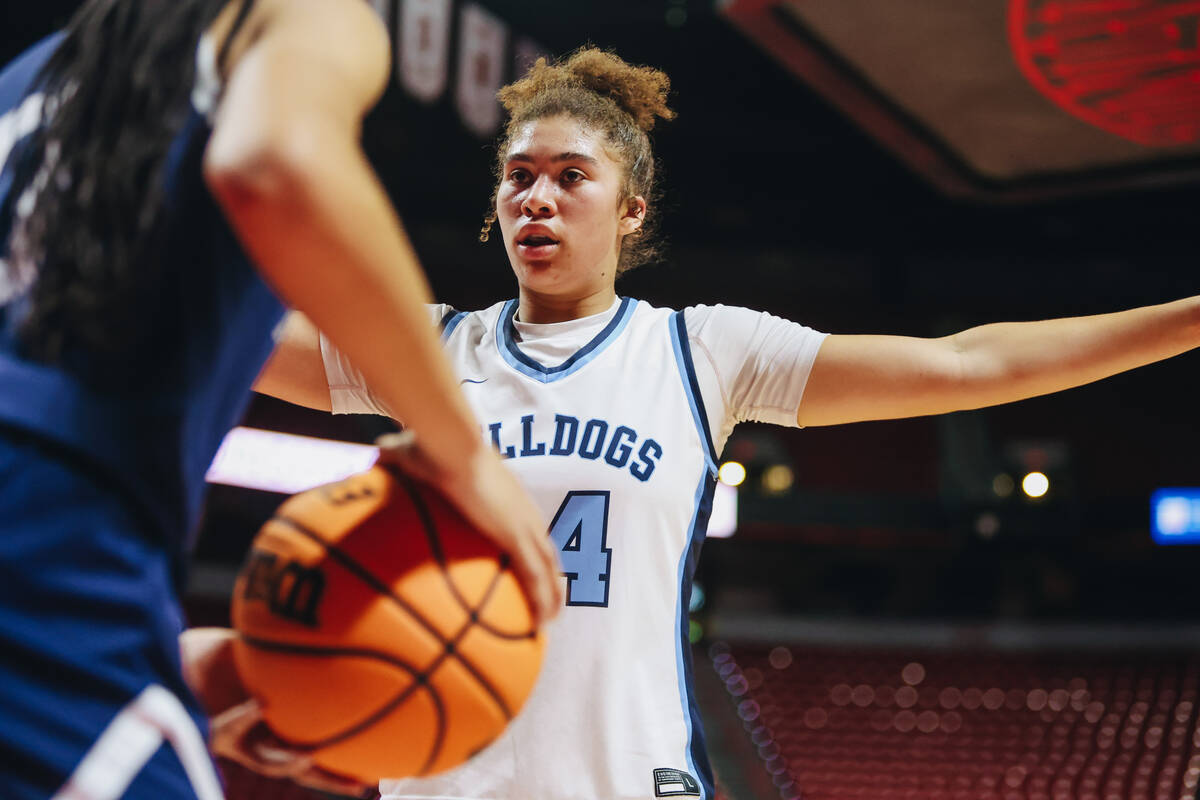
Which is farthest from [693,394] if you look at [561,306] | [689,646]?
[689,646]

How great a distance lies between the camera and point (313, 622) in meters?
1.16

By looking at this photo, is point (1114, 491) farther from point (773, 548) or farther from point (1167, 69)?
point (1167, 69)

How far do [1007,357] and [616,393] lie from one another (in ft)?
2.17

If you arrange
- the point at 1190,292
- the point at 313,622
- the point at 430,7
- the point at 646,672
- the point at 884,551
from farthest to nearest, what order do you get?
the point at 884,551 → the point at 1190,292 → the point at 430,7 → the point at 646,672 → the point at 313,622

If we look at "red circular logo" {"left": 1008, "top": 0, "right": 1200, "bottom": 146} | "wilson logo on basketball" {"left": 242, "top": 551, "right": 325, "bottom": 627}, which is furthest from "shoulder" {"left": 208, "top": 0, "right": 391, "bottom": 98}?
"red circular logo" {"left": 1008, "top": 0, "right": 1200, "bottom": 146}

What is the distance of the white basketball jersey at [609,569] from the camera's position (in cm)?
180

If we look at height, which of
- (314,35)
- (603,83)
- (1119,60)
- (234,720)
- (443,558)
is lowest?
(234,720)

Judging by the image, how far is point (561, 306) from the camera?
2158mm

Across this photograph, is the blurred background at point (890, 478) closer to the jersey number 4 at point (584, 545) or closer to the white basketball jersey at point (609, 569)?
the white basketball jersey at point (609, 569)

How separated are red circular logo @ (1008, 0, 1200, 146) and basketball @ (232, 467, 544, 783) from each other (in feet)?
16.2

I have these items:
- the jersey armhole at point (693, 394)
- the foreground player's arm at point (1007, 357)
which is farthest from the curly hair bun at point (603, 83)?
the foreground player's arm at point (1007, 357)

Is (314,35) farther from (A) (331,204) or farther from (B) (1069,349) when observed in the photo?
(B) (1069,349)

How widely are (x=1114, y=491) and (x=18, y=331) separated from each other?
15.2 m

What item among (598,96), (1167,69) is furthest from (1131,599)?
(598,96)
